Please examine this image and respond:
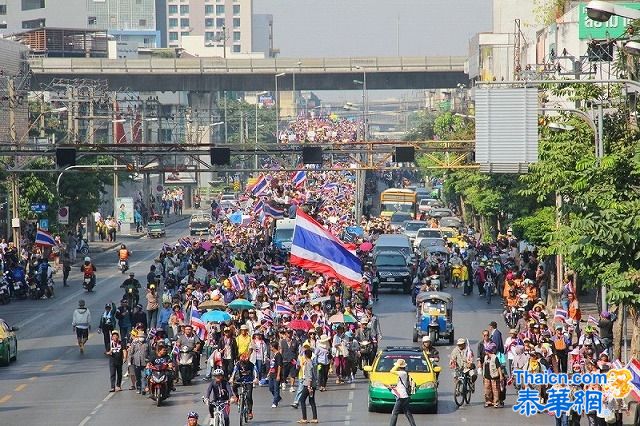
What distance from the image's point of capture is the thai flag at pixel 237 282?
46.1 metres

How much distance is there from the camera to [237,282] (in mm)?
46469

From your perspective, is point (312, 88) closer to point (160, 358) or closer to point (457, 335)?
point (457, 335)

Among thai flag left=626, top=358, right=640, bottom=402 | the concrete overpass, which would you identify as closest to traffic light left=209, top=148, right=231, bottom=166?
thai flag left=626, top=358, right=640, bottom=402

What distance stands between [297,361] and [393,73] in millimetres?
100856

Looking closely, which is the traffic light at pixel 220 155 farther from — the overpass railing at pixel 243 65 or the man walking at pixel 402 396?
the overpass railing at pixel 243 65

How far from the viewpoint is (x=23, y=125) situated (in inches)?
3735

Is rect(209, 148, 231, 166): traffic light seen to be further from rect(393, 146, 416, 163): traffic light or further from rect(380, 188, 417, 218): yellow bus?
rect(380, 188, 417, 218): yellow bus

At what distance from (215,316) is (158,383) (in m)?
5.82

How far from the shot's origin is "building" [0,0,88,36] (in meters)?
174

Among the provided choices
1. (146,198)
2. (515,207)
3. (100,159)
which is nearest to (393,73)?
(146,198)

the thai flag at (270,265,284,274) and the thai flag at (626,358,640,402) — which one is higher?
the thai flag at (626,358,640,402)

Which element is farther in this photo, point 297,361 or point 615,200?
point 297,361

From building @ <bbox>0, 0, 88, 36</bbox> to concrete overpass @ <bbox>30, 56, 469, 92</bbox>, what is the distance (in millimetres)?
43319

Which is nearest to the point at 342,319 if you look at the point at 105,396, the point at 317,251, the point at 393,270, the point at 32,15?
the point at 317,251
